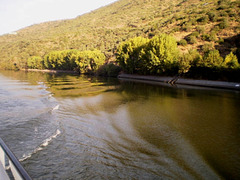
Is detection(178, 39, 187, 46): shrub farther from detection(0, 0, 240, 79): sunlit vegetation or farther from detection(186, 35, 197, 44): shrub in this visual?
detection(186, 35, 197, 44): shrub

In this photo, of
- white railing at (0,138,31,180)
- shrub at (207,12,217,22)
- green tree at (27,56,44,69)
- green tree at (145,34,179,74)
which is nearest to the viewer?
white railing at (0,138,31,180)

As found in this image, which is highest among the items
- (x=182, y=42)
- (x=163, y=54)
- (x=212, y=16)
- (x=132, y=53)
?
(x=212, y=16)

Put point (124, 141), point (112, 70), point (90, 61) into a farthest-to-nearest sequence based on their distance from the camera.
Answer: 1. point (90, 61)
2. point (112, 70)
3. point (124, 141)

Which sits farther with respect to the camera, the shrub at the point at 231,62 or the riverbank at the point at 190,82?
the shrub at the point at 231,62

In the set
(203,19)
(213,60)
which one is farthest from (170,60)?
(203,19)

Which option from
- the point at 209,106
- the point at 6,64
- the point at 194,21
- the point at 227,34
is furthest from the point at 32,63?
the point at 209,106

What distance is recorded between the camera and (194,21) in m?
67.8

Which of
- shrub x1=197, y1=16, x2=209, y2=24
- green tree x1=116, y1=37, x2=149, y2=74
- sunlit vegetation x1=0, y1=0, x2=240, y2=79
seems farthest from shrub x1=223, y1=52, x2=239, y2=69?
shrub x1=197, y1=16, x2=209, y2=24

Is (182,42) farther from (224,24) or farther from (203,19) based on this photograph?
(203,19)

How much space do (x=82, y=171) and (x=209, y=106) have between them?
651 inches

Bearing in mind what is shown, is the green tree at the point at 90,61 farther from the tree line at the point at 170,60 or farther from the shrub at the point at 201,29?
the shrub at the point at 201,29

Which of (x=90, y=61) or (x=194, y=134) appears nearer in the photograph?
(x=194, y=134)

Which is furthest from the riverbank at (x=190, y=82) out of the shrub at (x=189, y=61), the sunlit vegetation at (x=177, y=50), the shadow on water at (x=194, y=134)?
the shadow on water at (x=194, y=134)

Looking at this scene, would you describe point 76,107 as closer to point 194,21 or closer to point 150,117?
point 150,117
